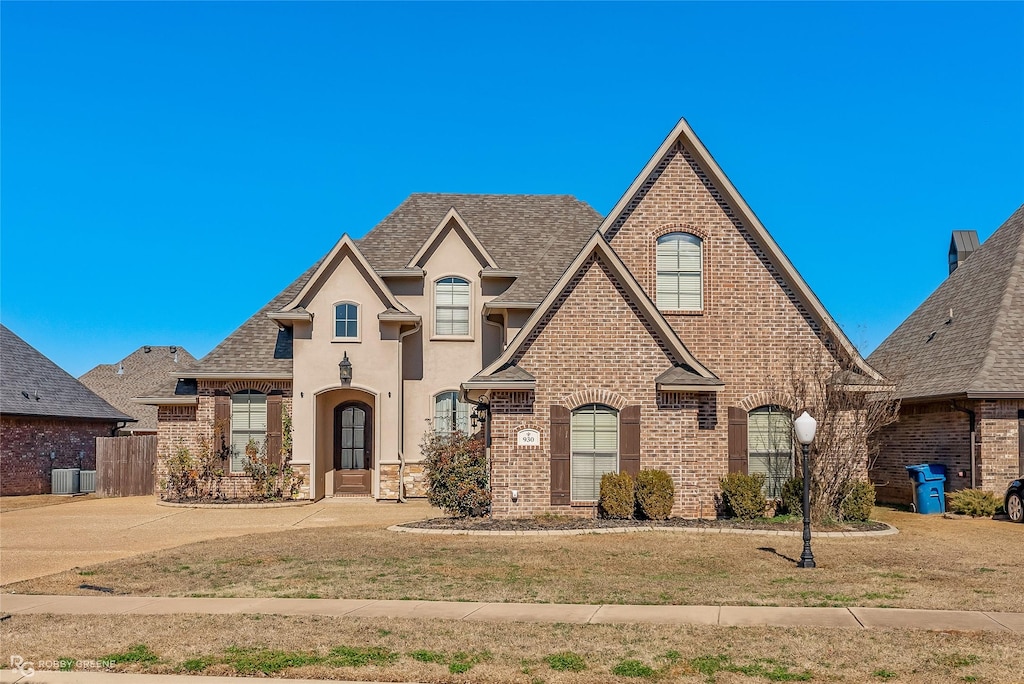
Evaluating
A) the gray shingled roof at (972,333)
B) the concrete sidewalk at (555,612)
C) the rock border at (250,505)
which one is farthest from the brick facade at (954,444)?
the rock border at (250,505)

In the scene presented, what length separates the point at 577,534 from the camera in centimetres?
1706

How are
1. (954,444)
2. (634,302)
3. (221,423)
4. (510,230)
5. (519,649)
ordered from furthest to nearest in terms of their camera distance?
1. (510,230)
2. (221,423)
3. (954,444)
4. (634,302)
5. (519,649)

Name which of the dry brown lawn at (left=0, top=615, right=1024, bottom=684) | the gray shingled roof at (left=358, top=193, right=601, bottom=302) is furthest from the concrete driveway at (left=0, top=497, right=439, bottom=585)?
the gray shingled roof at (left=358, top=193, right=601, bottom=302)

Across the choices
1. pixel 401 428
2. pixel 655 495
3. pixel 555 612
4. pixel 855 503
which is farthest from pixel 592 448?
pixel 555 612

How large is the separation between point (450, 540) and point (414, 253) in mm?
12511

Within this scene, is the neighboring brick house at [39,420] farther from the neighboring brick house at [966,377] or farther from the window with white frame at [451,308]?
the neighboring brick house at [966,377]

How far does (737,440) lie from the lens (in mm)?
19969

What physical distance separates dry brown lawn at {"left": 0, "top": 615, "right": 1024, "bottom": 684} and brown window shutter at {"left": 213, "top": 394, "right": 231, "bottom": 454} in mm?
15706

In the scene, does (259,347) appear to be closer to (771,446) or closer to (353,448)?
(353,448)

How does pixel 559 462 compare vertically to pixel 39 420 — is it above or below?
below

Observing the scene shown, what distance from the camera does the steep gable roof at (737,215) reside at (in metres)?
20.3

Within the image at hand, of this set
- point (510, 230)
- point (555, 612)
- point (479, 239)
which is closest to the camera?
point (555, 612)

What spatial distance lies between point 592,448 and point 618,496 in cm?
112

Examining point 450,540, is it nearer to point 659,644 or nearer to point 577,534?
point 577,534
